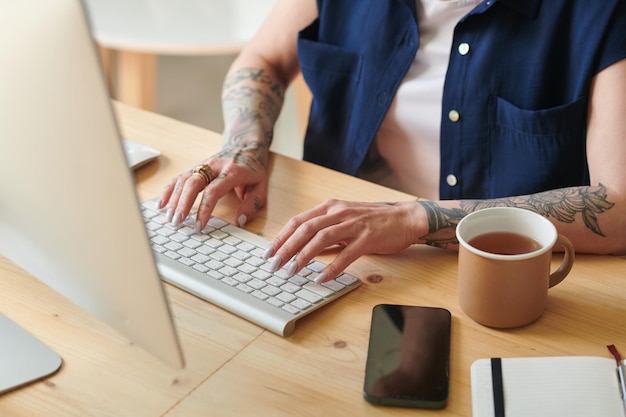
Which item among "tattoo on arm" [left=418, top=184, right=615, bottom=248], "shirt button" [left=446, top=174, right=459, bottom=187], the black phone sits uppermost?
"tattoo on arm" [left=418, top=184, right=615, bottom=248]

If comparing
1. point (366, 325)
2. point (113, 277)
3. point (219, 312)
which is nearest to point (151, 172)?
point (219, 312)

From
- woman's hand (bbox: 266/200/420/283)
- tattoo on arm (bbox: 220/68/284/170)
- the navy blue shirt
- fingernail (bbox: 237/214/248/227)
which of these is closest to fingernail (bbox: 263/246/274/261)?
woman's hand (bbox: 266/200/420/283)

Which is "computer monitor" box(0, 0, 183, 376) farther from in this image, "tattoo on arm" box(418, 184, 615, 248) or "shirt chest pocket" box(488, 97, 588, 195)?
"shirt chest pocket" box(488, 97, 588, 195)

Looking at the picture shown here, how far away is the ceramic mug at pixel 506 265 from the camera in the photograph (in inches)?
30.6

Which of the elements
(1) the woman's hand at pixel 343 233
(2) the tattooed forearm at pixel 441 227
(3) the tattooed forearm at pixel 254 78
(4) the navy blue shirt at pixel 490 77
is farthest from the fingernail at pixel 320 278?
(3) the tattooed forearm at pixel 254 78

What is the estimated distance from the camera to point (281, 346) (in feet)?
2.63

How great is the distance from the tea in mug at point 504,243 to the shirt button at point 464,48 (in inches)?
15.6

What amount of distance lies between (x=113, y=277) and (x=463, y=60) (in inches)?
28.7

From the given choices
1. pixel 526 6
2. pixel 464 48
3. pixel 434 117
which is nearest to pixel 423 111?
pixel 434 117

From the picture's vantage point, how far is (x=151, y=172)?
115cm

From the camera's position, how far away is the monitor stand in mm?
758

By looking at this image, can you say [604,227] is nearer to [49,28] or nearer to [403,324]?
[403,324]

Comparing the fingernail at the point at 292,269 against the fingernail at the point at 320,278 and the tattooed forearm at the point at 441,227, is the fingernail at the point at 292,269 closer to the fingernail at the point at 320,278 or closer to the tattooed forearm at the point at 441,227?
the fingernail at the point at 320,278

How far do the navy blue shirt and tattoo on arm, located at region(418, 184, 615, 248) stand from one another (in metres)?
0.15
